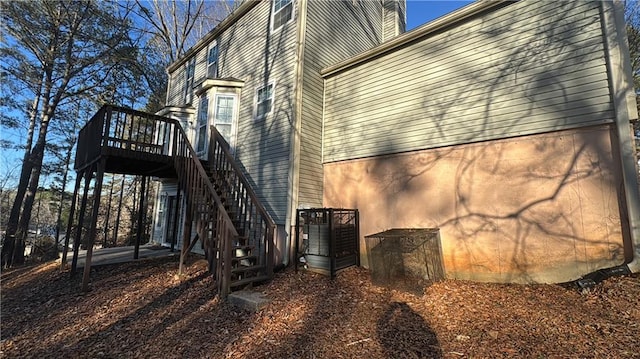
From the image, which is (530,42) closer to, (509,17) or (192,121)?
(509,17)

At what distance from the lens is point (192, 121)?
11.1 m

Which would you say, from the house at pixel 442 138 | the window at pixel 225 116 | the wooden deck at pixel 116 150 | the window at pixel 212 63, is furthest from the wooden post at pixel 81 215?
the window at pixel 212 63

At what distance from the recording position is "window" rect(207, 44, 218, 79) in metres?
11.2

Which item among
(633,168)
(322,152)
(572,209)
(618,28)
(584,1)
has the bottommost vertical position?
(572,209)

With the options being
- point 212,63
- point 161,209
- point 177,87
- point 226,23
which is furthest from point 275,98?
point 161,209

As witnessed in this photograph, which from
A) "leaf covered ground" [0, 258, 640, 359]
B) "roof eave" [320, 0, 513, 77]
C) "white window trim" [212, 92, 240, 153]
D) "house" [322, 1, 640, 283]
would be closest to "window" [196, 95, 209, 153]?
"white window trim" [212, 92, 240, 153]

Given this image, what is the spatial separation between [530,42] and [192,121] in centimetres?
1070

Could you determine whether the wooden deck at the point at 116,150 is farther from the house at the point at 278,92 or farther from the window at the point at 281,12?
the window at the point at 281,12

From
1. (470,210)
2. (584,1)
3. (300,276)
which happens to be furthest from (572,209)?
(300,276)

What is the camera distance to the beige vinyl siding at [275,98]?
25.5ft

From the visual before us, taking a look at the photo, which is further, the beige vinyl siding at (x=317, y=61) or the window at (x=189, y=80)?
the window at (x=189, y=80)

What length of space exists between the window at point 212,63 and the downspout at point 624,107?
11075 mm

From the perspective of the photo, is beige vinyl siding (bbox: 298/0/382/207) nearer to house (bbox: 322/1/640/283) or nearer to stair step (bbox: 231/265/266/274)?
house (bbox: 322/1/640/283)

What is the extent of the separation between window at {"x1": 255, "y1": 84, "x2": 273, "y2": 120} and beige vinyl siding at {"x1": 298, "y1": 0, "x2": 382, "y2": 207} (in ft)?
3.97
